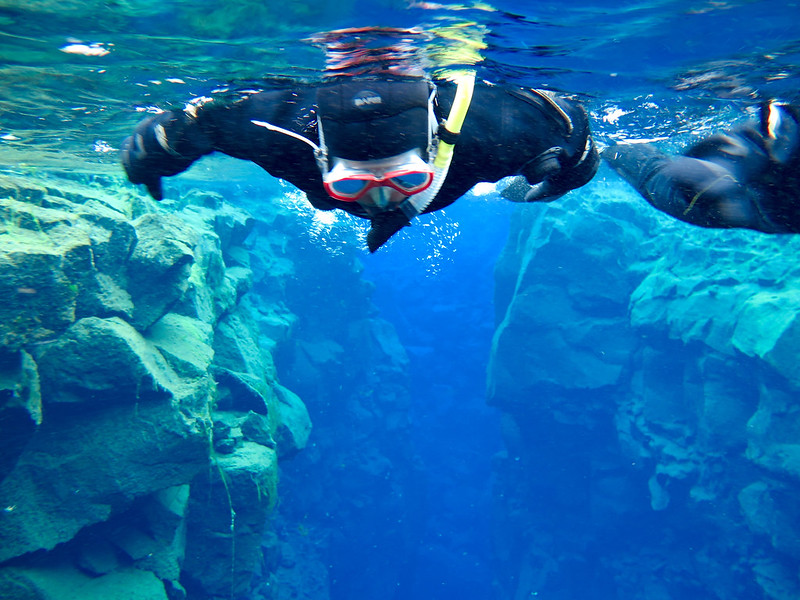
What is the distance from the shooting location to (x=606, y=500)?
21.6m

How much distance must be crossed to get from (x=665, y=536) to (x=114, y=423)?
21968 mm

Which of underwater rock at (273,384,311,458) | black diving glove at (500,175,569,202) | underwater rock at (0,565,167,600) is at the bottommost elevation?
underwater rock at (273,384,311,458)

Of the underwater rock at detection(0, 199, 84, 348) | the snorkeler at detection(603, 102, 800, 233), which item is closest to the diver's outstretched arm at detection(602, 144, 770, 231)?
the snorkeler at detection(603, 102, 800, 233)

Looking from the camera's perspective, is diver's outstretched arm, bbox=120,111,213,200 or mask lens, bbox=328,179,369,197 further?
diver's outstretched arm, bbox=120,111,213,200

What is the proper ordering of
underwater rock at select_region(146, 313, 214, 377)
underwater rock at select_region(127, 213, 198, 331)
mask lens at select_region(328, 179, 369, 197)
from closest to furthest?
mask lens at select_region(328, 179, 369, 197), underwater rock at select_region(146, 313, 214, 377), underwater rock at select_region(127, 213, 198, 331)

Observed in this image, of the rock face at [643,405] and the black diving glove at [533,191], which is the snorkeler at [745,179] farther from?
the rock face at [643,405]

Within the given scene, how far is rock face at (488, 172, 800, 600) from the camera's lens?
1421cm

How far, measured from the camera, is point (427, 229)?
39969mm

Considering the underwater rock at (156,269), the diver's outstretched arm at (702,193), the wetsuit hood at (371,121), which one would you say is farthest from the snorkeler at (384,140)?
the underwater rock at (156,269)

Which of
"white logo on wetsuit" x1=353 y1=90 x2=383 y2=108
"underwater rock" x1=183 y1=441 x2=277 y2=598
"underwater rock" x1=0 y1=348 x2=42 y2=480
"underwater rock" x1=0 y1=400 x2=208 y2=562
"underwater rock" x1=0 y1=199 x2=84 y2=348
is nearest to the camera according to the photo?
"white logo on wetsuit" x1=353 y1=90 x2=383 y2=108

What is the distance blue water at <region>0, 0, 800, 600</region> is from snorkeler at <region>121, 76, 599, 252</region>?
398cm

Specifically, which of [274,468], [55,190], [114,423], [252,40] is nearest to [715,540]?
[274,468]

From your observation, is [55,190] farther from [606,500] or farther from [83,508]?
[606,500]

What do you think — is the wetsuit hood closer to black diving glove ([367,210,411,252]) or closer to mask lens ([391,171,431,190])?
mask lens ([391,171,431,190])
